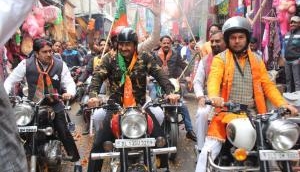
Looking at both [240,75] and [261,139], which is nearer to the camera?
[261,139]

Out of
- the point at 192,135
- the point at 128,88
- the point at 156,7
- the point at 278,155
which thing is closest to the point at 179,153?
the point at 192,135

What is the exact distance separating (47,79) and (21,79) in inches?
12.8

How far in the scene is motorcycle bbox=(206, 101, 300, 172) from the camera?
3.31 metres

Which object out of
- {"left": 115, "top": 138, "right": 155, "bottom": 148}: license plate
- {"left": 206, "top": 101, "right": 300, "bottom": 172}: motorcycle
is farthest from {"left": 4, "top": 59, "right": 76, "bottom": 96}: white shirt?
{"left": 206, "top": 101, "right": 300, "bottom": 172}: motorcycle

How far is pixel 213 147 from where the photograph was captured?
392cm

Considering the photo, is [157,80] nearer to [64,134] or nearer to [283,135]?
[64,134]

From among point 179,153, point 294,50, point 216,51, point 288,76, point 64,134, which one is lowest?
point 179,153

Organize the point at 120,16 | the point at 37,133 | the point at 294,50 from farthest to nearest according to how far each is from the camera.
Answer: the point at 120,16 < the point at 294,50 < the point at 37,133

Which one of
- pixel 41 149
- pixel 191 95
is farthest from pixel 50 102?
pixel 191 95

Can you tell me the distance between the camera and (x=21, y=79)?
18.1 feet

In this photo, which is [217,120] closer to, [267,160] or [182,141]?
[267,160]

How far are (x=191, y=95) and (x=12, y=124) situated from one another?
11.3 m

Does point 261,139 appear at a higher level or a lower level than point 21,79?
lower

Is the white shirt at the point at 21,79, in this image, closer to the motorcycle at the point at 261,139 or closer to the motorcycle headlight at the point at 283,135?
the motorcycle at the point at 261,139
